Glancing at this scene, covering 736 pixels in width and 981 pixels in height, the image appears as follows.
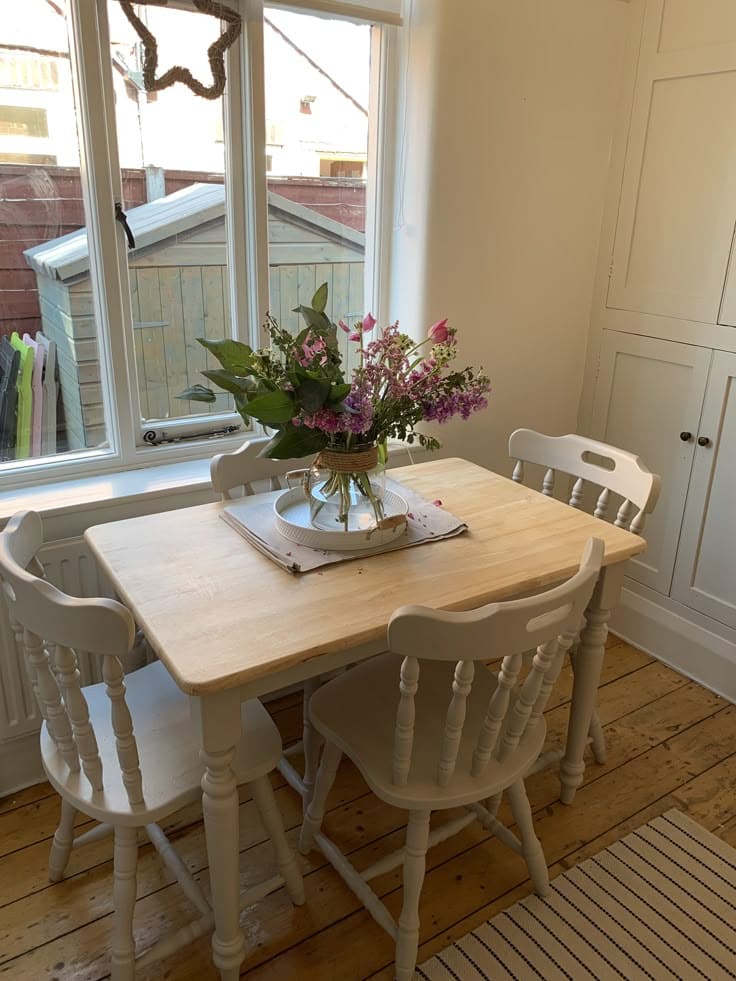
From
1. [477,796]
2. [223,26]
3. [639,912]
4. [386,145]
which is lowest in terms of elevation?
[639,912]

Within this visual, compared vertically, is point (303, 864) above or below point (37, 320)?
below

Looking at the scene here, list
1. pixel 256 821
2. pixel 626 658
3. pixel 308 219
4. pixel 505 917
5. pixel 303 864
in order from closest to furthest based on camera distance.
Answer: pixel 505 917, pixel 303 864, pixel 256 821, pixel 308 219, pixel 626 658

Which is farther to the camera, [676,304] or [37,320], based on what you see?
[676,304]

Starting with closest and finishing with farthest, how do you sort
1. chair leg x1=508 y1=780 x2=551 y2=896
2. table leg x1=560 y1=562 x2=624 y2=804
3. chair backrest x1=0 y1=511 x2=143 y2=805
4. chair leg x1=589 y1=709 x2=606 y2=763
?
chair backrest x1=0 y1=511 x2=143 y2=805, chair leg x1=508 y1=780 x2=551 y2=896, table leg x1=560 y1=562 x2=624 y2=804, chair leg x1=589 y1=709 x2=606 y2=763

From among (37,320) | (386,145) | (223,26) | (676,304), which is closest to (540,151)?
(386,145)

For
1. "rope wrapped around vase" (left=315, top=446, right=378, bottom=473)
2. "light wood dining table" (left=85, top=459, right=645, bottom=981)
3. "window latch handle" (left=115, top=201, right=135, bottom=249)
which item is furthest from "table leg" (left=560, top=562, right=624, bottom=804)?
"window latch handle" (left=115, top=201, right=135, bottom=249)

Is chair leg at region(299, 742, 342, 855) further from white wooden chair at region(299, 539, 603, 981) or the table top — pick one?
the table top

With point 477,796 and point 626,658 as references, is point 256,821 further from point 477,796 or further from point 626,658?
point 626,658

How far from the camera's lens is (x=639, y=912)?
173cm

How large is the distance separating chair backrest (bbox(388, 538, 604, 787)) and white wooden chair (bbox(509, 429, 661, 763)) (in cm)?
50

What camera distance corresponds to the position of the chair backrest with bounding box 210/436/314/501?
6.15ft

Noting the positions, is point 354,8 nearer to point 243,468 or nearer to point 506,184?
point 506,184

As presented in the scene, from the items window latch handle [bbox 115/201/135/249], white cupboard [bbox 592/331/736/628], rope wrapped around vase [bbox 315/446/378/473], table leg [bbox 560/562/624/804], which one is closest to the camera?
rope wrapped around vase [bbox 315/446/378/473]

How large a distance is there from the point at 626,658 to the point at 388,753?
4.89 ft
